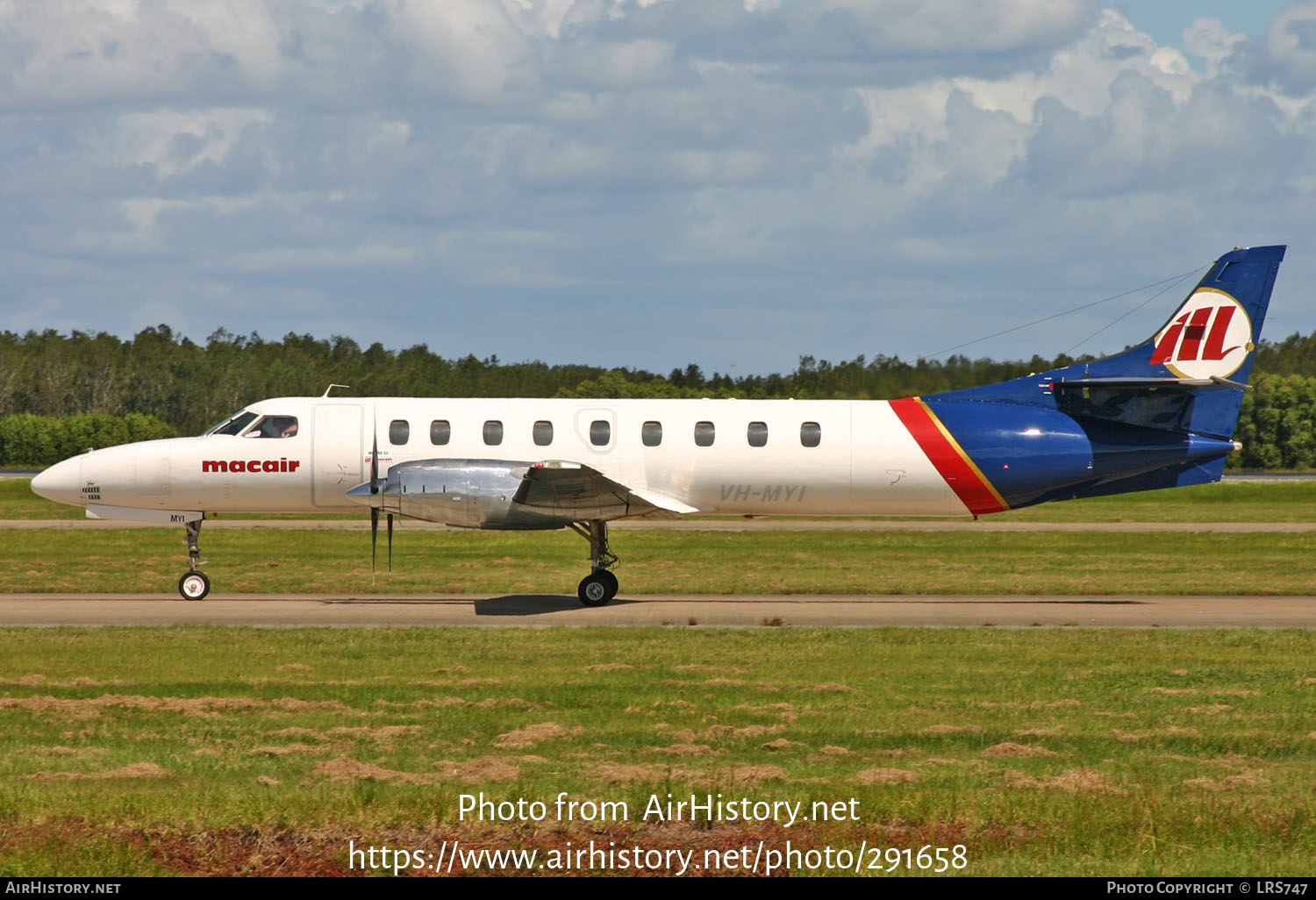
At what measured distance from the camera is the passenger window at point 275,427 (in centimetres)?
2536

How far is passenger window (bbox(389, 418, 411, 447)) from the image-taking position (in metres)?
25.0

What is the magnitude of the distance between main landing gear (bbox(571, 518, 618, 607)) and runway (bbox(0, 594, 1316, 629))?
284 mm

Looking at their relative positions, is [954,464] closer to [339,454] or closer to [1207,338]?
[1207,338]

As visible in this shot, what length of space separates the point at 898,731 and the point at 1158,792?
3237 mm

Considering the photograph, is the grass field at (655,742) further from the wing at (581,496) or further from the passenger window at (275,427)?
the passenger window at (275,427)

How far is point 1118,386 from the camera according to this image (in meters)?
25.2

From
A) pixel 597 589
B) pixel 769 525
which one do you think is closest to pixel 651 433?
pixel 597 589

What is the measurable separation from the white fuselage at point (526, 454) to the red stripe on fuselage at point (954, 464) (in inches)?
5.8

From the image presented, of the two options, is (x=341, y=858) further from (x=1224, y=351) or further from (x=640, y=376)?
(x=640, y=376)

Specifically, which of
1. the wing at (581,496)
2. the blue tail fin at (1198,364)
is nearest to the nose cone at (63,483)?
the wing at (581,496)

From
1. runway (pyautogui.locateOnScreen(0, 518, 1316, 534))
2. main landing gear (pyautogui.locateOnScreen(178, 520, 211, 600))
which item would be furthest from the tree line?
main landing gear (pyautogui.locateOnScreen(178, 520, 211, 600))

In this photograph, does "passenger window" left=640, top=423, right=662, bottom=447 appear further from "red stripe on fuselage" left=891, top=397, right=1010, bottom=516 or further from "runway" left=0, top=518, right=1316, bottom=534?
"runway" left=0, top=518, right=1316, bottom=534

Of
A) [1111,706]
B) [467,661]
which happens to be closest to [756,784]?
[1111,706]

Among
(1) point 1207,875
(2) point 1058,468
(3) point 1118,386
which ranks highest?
(3) point 1118,386
